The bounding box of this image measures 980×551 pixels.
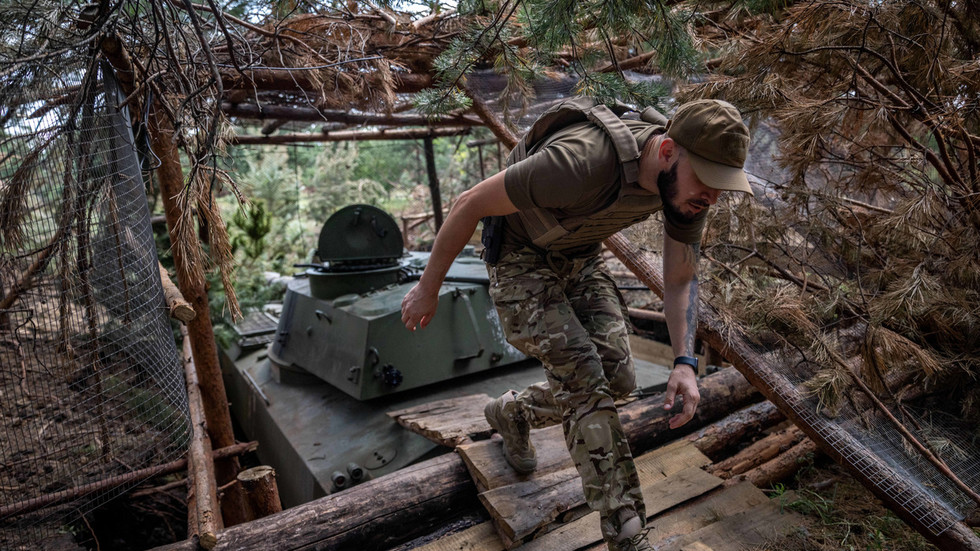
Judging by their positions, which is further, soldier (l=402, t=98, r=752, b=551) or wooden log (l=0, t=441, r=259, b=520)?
wooden log (l=0, t=441, r=259, b=520)

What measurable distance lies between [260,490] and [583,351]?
230 cm

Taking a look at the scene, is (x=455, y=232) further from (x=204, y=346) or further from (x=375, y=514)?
(x=204, y=346)

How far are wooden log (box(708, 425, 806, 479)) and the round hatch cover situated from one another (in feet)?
9.85

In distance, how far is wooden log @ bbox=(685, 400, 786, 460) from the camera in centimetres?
432

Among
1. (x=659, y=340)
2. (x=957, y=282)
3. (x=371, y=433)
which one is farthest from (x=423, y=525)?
(x=659, y=340)

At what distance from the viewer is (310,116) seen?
5766 millimetres

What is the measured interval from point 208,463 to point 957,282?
4618 millimetres

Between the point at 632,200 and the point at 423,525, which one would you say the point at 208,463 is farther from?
the point at 632,200

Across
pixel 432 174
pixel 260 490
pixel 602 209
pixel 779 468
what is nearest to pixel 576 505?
pixel 779 468

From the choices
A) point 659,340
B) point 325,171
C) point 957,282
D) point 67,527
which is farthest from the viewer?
point 325,171

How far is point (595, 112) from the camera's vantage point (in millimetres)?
2510

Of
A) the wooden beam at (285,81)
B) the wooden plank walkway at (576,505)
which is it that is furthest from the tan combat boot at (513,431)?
the wooden beam at (285,81)

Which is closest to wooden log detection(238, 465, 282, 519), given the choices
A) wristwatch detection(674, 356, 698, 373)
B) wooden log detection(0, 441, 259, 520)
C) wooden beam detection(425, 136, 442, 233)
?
wooden log detection(0, 441, 259, 520)

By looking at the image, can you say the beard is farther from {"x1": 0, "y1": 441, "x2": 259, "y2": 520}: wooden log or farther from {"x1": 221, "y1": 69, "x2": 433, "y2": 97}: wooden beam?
{"x1": 0, "y1": 441, "x2": 259, "y2": 520}: wooden log
